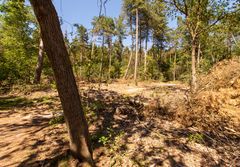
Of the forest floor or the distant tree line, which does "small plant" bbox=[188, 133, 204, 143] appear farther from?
the distant tree line

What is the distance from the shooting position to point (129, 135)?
3.91 metres

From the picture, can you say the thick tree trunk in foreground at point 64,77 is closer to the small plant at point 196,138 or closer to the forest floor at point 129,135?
the forest floor at point 129,135

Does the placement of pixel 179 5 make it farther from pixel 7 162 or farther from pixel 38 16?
pixel 7 162

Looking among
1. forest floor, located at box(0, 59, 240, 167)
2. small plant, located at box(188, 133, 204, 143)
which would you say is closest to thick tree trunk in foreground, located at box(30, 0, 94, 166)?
forest floor, located at box(0, 59, 240, 167)

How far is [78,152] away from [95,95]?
378 cm

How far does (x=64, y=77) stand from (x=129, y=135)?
2.11 m

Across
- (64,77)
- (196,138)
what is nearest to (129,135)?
(196,138)

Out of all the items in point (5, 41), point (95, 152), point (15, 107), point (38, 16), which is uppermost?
point (5, 41)

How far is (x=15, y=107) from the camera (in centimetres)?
577

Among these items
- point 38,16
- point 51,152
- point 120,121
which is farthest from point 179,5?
point 51,152

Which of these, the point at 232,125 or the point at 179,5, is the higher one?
the point at 179,5

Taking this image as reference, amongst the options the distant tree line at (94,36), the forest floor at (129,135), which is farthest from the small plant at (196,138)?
the distant tree line at (94,36)

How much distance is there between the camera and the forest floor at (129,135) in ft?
10.4

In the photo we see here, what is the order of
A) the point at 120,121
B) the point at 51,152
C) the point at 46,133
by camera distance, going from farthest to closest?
1. the point at 120,121
2. the point at 46,133
3. the point at 51,152
